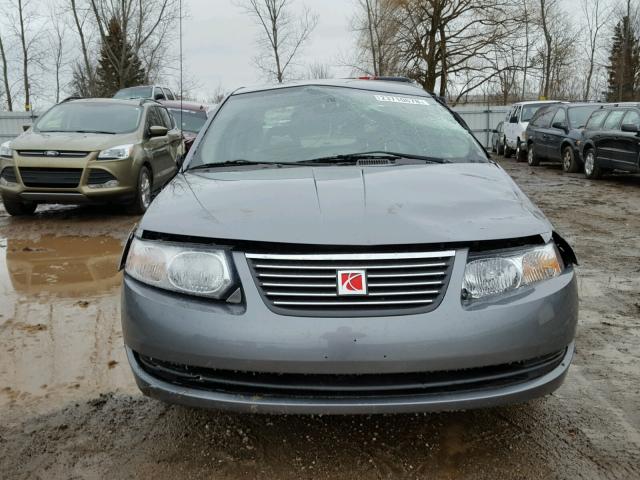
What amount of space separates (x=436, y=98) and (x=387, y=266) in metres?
2.30

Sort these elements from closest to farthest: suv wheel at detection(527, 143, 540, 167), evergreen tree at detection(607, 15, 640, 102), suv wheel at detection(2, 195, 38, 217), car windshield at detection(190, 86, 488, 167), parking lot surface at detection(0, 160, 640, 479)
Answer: parking lot surface at detection(0, 160, 640, 479), car windshield at detection(190, 86, 488, 167), suv wheel at detection(2, 195, 38, 217), suv wheel at detection(527, 143, 540, 167), evergreen tree at detection(607, 15, 640, 102)

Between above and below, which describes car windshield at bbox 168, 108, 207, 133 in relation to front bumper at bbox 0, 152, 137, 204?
above

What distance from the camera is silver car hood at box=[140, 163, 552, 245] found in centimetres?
206

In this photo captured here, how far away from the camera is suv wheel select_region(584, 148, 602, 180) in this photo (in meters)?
12.5

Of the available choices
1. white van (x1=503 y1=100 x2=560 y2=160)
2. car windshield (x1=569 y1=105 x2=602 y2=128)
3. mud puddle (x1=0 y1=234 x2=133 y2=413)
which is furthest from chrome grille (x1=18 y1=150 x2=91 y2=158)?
white van (x1=503 y1=100 x2=560 y2=160)

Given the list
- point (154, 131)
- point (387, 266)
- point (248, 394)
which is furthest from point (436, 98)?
point (154, 131)

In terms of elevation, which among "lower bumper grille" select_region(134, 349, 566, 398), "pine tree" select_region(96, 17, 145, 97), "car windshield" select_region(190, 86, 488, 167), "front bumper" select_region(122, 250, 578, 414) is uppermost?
"pine tree" select_region(96, 17, 145, 97)

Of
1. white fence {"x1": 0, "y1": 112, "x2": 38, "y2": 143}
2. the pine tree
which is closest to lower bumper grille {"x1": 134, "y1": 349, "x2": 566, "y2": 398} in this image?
the pine tree

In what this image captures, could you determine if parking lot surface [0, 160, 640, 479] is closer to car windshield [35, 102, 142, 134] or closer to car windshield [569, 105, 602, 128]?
car windshield [35, 102, 142, 134]

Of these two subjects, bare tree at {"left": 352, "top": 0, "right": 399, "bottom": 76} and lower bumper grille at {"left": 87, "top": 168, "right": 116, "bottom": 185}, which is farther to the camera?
bare tree at {"left": 352, "top": 0, "right": 399, "bottom": 76}

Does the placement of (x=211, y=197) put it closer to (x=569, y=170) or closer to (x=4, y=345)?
(x=4, y=345)

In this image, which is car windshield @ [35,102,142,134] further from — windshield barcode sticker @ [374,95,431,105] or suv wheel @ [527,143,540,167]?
suv wheel @ [527,143,540,167]

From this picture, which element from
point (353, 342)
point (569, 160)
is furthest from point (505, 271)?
point (569, 160)

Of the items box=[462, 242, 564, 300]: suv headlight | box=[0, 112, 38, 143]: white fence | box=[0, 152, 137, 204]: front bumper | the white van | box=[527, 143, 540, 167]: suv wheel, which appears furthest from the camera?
box=[0, 112, 38, 143]: white fence
